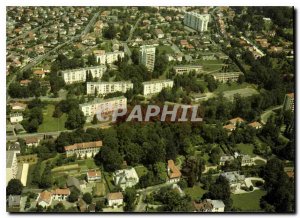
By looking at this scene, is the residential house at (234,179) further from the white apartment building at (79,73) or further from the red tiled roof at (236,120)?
the white apartment building at (79,73)

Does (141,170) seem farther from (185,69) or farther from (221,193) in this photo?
(185,69)

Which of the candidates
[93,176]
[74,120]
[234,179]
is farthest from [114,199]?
[74,120]

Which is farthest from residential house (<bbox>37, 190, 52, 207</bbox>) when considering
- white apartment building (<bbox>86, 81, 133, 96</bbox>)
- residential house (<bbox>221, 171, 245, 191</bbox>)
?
white apartment building (<bbox>86, 81, 133, 96</bbox>)

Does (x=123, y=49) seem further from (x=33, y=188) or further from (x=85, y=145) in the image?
(x=33, y=188)

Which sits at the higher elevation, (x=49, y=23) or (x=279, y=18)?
(x=279, y=18)

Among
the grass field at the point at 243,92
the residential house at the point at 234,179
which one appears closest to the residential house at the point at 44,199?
the residential house at the point at 234,179

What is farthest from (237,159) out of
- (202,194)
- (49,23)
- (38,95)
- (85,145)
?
(49,23)

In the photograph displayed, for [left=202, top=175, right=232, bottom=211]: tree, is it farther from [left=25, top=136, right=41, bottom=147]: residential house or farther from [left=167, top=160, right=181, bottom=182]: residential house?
[left=25, top=136, right=41, bottom=147]: residential house
